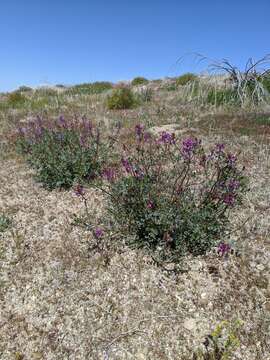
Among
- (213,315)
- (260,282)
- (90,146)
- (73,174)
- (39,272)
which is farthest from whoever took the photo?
(90,146)

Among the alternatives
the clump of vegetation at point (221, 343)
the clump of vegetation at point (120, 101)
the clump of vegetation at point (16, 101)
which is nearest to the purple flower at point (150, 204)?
the clump of vegetation at point (221, 343)

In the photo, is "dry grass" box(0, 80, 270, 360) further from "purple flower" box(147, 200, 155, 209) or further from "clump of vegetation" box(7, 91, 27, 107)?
"clump of vegetation" box(7, 91, 27, 107)

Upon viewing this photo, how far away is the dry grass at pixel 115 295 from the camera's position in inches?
144

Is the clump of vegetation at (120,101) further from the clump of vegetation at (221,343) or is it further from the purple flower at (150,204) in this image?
the clump of vegetation at (221,343)

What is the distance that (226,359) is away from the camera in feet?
11.4

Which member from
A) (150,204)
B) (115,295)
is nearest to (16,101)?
(150,204)

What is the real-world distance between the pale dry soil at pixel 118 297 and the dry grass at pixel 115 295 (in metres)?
0.01

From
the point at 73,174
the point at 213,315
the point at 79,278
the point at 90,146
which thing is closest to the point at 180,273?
the point at 213,315

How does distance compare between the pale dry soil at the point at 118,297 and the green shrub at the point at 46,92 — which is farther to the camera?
the green shrub at the point at 46,92

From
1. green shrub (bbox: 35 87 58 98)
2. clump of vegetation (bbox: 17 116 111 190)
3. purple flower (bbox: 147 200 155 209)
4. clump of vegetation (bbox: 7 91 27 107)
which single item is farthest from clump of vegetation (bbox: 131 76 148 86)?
purple flower (bbox: 147 200 155 209)

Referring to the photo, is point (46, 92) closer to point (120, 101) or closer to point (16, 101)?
point (16, 101)

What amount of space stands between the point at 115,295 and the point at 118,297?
0.05 meters

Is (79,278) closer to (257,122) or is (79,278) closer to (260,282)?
(260,282)

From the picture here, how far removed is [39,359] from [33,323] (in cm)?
44
